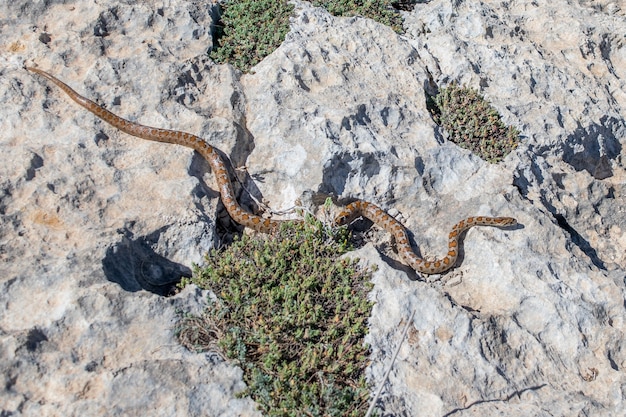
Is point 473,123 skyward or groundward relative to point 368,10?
groundward

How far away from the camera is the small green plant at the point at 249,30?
8.66 m

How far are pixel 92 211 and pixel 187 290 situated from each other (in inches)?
61.2

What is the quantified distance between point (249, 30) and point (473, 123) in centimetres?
400

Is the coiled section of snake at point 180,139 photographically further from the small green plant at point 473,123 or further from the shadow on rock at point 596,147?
the shadow on rock at point 596,147

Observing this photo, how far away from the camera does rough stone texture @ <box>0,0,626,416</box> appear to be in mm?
5129

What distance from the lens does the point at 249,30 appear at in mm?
9109

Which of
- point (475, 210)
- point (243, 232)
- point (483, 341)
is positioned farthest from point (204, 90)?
point (483, 341)

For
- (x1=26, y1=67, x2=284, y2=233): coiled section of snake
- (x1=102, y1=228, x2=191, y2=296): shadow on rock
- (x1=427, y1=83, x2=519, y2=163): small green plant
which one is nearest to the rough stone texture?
(x1=102, y1=228, x2=191, y2=296): shadow on rock

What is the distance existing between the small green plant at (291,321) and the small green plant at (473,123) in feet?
9.63

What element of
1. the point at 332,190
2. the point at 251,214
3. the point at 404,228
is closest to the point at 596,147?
the point at 404,228

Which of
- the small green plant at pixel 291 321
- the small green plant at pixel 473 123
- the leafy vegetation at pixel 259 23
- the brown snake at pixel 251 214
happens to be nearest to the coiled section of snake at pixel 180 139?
the brown snake at pixel 251 214

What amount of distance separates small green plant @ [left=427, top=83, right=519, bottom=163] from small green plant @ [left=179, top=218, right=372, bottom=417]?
294 cm

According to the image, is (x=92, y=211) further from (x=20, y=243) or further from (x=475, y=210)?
(x=475, y=210)

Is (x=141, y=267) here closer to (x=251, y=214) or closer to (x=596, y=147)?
(x=251, y=214)
